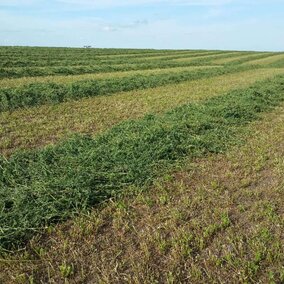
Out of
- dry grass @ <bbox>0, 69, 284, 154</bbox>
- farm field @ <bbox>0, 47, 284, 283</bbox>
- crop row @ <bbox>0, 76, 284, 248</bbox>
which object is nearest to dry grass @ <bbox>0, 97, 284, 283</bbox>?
farm field @ <bbox>0, 47, 284, 283</bbox>

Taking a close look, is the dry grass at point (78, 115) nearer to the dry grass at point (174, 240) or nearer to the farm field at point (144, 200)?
the farm field at point (144, 200)

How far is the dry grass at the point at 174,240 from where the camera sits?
4465mm

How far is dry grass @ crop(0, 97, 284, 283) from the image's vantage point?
4.46m

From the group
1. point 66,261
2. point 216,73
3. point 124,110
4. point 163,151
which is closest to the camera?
point 66,261

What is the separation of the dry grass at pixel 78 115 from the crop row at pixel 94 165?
4.35 feet

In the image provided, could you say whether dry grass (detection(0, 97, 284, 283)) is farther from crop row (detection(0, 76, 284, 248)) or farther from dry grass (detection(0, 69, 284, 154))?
dry grass (detection(0, 69, 284, 154))

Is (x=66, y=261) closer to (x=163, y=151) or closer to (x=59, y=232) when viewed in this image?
(x=59, y=232)

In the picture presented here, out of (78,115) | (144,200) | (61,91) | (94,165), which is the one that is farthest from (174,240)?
(61,91)

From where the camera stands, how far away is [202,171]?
7.72 metres

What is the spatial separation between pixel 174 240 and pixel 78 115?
8.71 m

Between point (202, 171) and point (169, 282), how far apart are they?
12.1 ft

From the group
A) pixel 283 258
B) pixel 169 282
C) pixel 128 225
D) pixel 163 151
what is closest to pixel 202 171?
pixel 163 151

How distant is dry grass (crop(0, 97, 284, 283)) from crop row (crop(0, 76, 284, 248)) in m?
0.38

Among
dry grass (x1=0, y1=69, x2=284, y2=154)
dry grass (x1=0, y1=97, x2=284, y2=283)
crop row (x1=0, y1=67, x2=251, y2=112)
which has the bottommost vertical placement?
dry grass (x1=0, y1=97, x2=284, y2=283)
